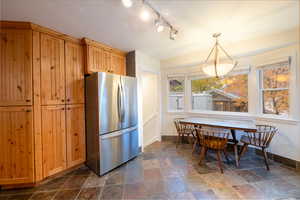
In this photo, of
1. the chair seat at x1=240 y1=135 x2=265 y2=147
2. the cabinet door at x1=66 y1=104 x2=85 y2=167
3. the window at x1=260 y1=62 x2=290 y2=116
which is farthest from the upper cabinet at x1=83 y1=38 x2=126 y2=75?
the window at x1=260 y1=62 x2=290 y2=116

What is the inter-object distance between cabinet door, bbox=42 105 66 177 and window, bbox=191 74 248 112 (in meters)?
3.30

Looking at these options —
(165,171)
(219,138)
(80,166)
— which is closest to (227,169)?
(219,138)

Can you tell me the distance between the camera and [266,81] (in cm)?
301

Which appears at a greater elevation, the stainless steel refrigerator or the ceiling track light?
the ceiling track light

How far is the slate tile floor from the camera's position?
6.23 ft

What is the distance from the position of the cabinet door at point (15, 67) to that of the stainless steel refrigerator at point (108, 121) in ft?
2.84

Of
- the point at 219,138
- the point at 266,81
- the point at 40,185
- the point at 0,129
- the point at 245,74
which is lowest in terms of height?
the point at 40,185

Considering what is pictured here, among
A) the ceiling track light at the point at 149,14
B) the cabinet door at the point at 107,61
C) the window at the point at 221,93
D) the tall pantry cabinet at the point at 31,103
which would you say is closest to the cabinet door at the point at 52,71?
the tall pantry cabinet at the point at 31,103

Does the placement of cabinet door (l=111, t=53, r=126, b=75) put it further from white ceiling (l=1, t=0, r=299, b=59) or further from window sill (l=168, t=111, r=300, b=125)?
window sill (l=168, t=111, r=300, b=125)

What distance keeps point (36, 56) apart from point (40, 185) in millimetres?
1974

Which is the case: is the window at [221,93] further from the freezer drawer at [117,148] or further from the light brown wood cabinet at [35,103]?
the light brown wood cabinet at [35,103]

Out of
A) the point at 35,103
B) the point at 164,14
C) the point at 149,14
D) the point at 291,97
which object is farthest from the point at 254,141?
the point at 35,103

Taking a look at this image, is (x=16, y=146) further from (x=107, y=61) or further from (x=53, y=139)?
(x=107, y=61)

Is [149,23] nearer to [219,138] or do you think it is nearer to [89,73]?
[89,73]
